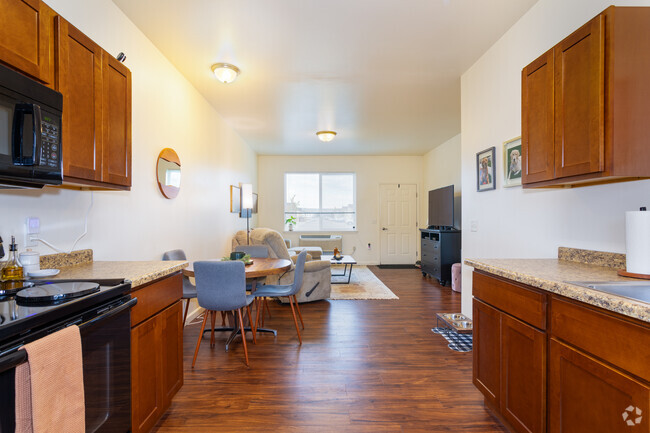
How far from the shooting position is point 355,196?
8.23 m

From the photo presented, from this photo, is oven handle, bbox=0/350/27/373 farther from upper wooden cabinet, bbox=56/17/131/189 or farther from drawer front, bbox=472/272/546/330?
drawer front, bbox=472/272/546/330

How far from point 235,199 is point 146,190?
2923 millimetres

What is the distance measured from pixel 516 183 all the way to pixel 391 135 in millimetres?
3801

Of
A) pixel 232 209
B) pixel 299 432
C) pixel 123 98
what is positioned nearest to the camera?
pixel 299 432

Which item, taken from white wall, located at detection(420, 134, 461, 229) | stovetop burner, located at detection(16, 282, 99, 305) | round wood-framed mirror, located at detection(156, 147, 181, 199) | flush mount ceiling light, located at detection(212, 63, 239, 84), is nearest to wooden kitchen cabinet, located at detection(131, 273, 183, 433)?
stovetop burner, located at detection(16, 282, 99, 305)

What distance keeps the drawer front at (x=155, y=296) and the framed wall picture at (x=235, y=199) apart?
3598 mm

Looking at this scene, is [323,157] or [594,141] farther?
[323,157]

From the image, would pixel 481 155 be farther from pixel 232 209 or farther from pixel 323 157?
pixel 323 157

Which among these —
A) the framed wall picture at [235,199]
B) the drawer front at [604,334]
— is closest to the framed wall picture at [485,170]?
the drawer front at [604,334]

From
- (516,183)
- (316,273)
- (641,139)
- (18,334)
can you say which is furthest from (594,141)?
(316,273)

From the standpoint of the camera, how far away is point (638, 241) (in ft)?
4.68

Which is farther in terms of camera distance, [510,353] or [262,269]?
[262,269]

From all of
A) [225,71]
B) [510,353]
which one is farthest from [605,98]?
[225,71]

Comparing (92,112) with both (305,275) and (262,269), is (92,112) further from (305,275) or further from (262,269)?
(305,275)
